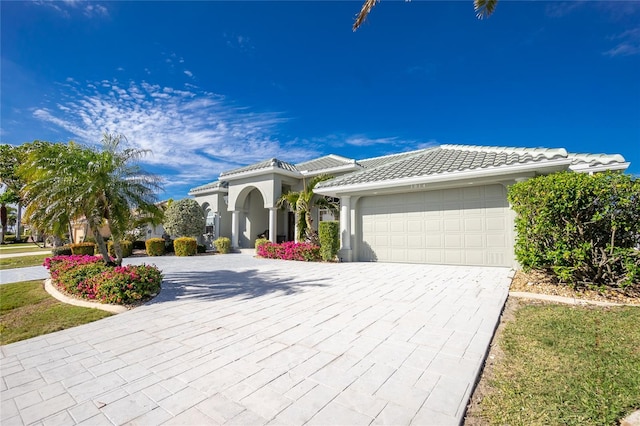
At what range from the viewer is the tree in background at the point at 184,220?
20108 mm

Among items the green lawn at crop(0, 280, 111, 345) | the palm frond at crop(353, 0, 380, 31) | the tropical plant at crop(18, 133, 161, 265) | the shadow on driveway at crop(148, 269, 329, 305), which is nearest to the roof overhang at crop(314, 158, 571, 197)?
the shadow on driveway at crop(148, 269, 329, 305)

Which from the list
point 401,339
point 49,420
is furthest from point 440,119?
point 49,420

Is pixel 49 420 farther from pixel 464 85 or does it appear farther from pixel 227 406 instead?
pixel 464 85

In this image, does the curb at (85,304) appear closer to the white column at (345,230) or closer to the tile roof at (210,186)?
the white column at (345,230)

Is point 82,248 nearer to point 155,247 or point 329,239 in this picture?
point 155,247

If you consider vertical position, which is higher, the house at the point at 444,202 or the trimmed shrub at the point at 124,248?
the house at the point at 444,202

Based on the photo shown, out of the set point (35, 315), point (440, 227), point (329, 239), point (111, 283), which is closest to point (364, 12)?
point (440, 227)

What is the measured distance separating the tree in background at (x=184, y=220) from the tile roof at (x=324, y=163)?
8185mm

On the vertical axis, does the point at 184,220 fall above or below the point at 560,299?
above

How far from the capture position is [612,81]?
12828mm

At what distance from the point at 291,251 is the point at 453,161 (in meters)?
8.54

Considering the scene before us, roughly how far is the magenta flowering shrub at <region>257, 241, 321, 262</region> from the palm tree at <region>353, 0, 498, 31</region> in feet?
30.9

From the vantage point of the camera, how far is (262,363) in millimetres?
3420

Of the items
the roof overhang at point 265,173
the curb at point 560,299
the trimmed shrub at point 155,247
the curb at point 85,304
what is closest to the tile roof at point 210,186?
the roof overhang at point 265,173
